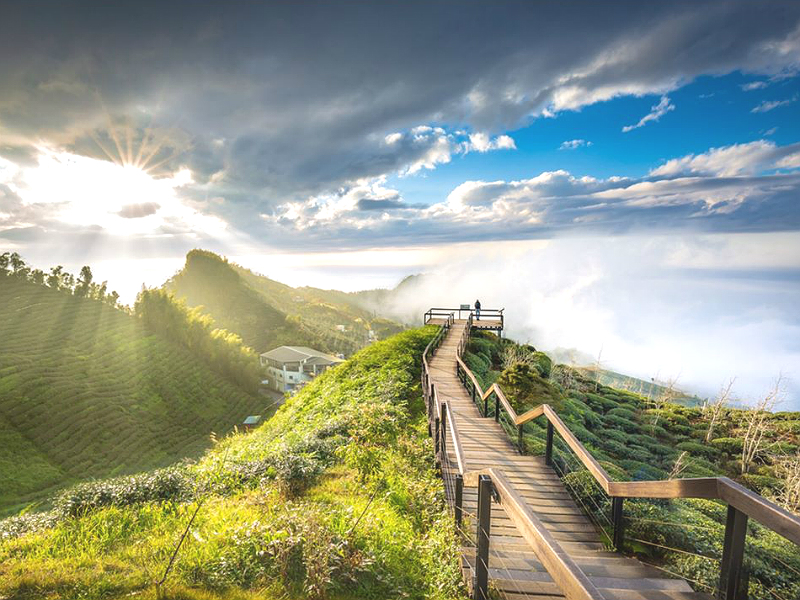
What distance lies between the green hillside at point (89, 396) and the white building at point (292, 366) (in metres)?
18.7

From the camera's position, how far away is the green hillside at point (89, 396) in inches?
1432

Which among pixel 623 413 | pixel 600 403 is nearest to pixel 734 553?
pixel 623 413

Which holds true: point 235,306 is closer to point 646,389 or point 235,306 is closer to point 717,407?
point 646,389

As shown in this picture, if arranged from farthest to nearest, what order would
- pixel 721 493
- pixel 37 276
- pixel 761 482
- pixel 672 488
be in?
pixel 37 276 < pixel 761 482 < pixel 672 488 < pixel 721 493

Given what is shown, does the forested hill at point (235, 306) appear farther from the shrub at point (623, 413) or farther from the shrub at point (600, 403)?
the shrub at point (623, 413)

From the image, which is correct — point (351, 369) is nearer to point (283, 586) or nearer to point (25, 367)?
point (283, 586)

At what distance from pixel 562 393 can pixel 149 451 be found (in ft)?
149

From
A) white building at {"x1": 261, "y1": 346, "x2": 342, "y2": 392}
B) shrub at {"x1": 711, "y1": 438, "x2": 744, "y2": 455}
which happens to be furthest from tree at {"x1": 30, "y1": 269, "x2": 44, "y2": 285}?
shrub at {"x1": 711, "y1": 438, "x2": 744, "y2": 455}

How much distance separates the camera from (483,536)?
3381 millimetres

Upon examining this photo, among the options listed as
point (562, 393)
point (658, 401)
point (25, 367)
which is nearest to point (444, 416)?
point (562, 393)

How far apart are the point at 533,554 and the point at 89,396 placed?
58279 millimetres

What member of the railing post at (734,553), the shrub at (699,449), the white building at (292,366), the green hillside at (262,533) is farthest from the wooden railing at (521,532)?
the white building at (292,366)

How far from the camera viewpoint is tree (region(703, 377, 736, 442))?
1415cm

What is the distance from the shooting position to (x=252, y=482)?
7086 mm
